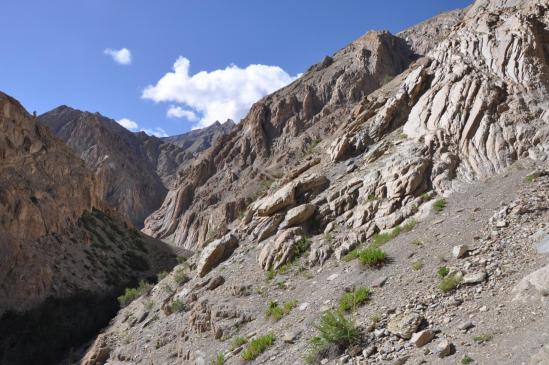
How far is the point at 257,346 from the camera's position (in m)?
12.0

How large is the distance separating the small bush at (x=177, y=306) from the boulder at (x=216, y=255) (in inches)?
79.9

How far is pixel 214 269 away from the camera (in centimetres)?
2009

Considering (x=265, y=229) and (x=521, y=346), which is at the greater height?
(x=265, y=229)

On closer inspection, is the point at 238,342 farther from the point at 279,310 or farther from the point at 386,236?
the point at 386,236

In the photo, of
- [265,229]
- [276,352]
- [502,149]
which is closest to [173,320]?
[265,229]

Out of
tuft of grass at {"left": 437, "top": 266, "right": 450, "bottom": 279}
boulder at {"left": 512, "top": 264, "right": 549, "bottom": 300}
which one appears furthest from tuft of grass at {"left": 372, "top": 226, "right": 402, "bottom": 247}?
boulder at {"left": 512, "top": 264, "right": 549, "bottom": 300}

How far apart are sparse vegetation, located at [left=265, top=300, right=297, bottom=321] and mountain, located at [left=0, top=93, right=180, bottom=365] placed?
15.9m

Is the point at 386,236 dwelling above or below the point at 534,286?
above

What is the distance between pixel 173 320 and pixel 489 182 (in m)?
13.5

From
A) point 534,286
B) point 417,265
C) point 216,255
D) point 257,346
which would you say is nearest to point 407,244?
point 417,265

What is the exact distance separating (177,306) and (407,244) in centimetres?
1036

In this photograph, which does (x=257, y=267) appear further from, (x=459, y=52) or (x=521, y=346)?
(x=459, y=52)

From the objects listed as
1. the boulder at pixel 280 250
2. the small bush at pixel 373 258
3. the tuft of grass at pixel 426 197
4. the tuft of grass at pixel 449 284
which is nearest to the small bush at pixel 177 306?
the boulder at pixel 280 250

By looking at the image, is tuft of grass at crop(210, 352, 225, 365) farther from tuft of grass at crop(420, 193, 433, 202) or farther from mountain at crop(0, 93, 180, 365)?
mountain at crop(0, 93, 180, 365)
